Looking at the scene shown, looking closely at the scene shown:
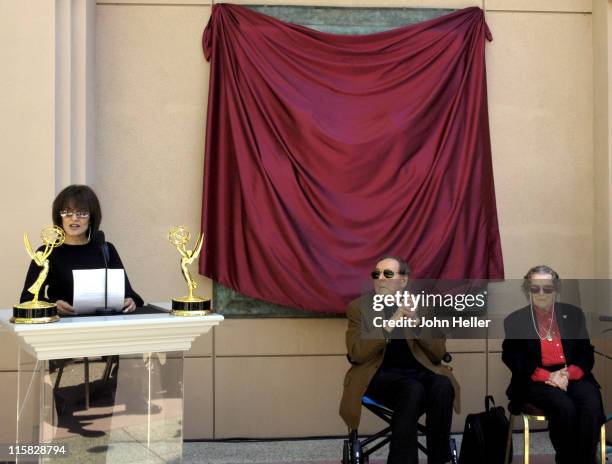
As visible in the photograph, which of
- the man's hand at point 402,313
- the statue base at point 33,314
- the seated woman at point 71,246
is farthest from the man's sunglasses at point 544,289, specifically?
the statue base at point 33,314

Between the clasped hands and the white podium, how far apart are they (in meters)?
1.95

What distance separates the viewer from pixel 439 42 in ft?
17.0

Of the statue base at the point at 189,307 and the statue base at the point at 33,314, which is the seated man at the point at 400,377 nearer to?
the statue base at the point at 189,307

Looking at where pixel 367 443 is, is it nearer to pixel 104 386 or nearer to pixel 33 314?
pixel 104 386

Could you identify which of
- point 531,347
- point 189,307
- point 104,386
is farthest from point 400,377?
point 104,386

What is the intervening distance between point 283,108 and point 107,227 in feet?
4.54

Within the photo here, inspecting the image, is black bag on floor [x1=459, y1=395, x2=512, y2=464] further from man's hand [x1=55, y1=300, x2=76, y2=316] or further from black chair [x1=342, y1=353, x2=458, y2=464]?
man's hand [x1=55, y1=300, x2=76, y2=316]

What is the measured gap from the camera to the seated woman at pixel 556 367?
163 inches

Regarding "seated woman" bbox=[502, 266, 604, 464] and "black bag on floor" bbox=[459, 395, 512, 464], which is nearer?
"seated woman" bbox=[502, 266, 604, 464]

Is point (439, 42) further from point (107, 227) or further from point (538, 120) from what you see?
point (107, 227)

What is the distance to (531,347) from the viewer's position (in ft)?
14.4

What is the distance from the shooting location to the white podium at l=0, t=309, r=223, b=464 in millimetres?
3227

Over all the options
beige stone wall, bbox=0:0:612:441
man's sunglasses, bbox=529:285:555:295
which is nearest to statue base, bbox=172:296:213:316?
beige stone wall, bbox=0:0:612:441

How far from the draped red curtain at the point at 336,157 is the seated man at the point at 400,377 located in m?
0.69
